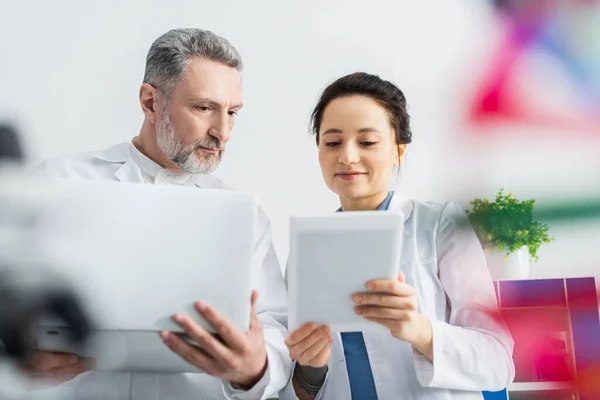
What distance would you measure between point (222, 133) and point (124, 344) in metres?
0.53

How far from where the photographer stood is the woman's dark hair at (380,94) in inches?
40.6

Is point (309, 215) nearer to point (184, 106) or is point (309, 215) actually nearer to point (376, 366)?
point (376, 366)

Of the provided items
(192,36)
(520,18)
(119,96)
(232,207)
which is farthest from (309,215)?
(119,96)

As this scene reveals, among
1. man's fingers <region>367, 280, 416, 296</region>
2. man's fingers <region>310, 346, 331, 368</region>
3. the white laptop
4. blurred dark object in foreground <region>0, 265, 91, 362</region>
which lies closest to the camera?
blurred dark object in foreground <region>0, 265, 91, 362</region>

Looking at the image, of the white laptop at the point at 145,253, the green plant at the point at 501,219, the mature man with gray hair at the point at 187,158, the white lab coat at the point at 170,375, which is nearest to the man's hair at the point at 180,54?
the mature man with gray hair at the point at 187,158

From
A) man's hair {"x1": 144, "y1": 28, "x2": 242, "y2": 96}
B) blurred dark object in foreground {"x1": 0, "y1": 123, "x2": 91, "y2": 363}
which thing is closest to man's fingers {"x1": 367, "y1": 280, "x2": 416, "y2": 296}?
blurred dark object in foreground {"x1": 0, "y1": 123, "x2": 91, "y2": 363}

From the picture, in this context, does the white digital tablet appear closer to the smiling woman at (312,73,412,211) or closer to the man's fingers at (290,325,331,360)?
the man's fingers at (290,325,331,360)

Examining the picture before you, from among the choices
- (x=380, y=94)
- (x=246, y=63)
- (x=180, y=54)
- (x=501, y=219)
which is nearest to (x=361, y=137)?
(x=380, y=94)

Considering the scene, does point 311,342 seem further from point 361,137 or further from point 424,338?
point 361,137

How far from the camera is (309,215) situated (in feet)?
2.33

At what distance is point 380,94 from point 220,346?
0.53m

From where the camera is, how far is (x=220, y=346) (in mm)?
693

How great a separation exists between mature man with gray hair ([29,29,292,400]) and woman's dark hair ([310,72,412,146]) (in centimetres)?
22

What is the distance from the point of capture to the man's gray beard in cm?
111
